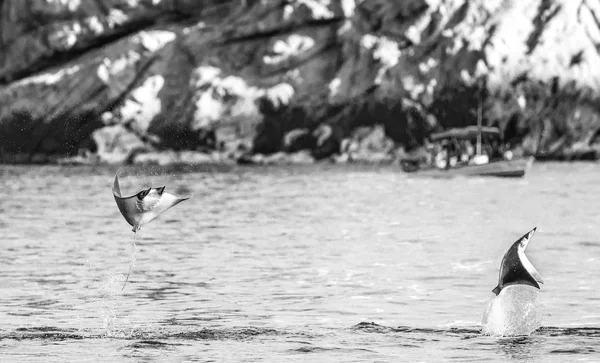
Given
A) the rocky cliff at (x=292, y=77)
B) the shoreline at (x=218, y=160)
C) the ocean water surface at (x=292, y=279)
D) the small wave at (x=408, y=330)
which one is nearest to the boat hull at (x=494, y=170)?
the ocean water surface at (x=292, y=279)

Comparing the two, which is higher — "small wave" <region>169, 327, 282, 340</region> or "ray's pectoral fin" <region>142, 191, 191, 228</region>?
"ray's pectoral fin" <region>142, 191, 191, 228</region>

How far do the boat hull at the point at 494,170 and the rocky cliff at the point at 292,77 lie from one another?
46.7 m

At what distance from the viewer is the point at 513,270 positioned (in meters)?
30.3

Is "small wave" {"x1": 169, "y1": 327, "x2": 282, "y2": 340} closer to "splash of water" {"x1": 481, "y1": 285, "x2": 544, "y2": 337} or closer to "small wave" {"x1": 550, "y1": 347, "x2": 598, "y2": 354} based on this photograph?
"splash of water" {"x1": 481, "y1": 285, "x2": 544, "y2": 337}

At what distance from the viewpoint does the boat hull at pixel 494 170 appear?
4867 inches

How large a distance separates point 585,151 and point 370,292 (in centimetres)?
13795

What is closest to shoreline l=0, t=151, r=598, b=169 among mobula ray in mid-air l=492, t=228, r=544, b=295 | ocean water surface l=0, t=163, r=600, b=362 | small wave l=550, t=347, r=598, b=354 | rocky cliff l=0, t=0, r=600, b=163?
rocky cliff l=0, t=0, r=600, b=163

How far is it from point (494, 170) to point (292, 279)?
82407 millimetres

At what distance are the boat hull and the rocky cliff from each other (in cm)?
4669

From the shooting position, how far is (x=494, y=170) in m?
125

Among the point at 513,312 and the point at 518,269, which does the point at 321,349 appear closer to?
the point at 518,269

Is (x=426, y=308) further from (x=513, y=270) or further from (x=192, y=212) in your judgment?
(x=192, y=212)

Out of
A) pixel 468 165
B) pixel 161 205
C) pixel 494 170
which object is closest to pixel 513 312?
pixel 161 205

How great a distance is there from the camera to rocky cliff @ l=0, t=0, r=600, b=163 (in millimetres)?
177625
